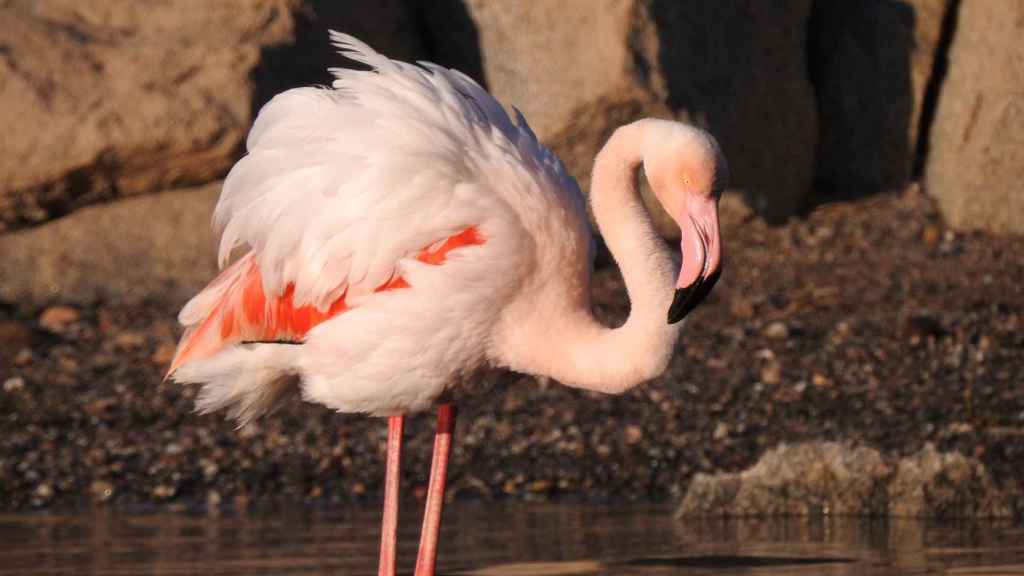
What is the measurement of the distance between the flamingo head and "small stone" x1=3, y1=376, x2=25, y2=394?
4888mm

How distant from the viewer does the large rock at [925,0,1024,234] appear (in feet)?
35.9

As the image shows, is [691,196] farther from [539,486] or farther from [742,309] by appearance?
[742,309]

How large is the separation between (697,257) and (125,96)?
18.5 ft

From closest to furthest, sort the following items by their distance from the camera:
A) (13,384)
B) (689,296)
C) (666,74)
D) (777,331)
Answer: (689,296) < (13,384) < (777,331) < (666,74)

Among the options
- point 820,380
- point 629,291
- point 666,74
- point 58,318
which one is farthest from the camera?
point 666,74

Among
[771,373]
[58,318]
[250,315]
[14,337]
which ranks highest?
[58,318]

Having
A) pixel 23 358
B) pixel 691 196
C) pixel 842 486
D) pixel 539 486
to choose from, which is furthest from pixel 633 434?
pixel 691 196

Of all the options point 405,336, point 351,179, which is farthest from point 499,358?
point 351,179

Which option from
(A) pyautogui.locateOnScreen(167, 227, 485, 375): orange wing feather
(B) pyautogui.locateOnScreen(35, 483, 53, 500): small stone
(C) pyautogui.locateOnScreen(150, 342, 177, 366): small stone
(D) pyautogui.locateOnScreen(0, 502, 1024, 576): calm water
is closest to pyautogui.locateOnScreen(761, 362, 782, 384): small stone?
(D) pyautogui.locateOnScreen(0, 502, 1024, 576): calm water

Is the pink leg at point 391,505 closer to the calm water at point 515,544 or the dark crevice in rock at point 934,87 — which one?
the calm water at point 515,544

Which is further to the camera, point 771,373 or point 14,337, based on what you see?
point 14,337

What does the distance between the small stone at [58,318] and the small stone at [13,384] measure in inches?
30.2

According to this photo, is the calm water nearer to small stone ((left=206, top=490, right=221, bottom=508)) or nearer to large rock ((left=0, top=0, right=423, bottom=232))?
small stone ((left=206, top=490, right=221, bottom=508))

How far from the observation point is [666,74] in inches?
407
